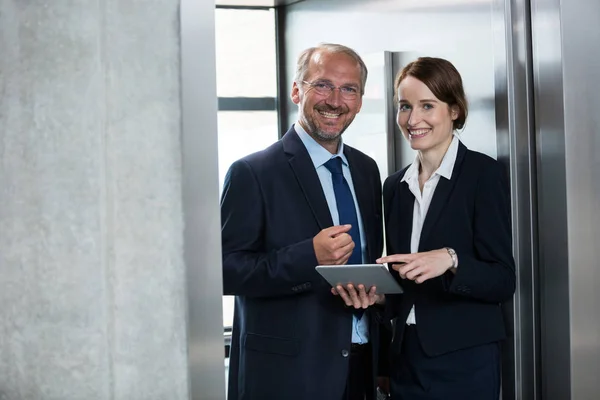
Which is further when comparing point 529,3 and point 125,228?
point 529,3

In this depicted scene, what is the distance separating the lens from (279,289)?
8.21 feet

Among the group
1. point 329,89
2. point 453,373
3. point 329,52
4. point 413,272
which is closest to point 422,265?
point 413,272

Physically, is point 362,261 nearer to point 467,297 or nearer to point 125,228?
point 467,297

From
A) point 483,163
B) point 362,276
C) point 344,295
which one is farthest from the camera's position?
point 483,163

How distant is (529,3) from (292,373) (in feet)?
4.48

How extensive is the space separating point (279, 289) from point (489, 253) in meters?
0.63

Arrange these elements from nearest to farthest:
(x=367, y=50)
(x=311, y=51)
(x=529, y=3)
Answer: (x=529, y=3)
(x=311, y=51)
(x=367, y=50)

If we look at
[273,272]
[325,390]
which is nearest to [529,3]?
[273,272]

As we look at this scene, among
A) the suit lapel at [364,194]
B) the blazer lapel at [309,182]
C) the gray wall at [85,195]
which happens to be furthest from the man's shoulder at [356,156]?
the gray wall at [85,195]

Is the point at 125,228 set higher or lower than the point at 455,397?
higher

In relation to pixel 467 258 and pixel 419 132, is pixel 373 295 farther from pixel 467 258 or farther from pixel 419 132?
pixel 419 132

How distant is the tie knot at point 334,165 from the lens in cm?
276

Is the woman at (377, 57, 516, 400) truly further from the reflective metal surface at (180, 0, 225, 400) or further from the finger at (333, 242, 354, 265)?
the reflective metal surface at (180, 0, 225, 400)

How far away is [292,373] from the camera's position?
8.33ft
